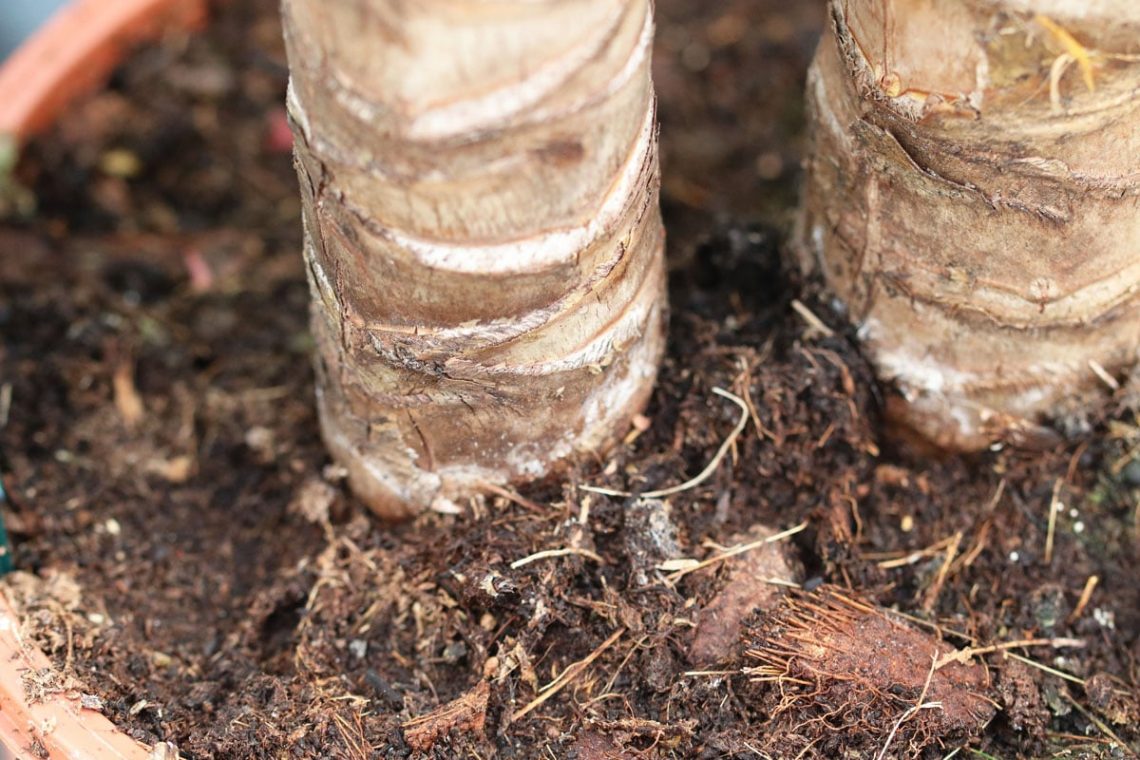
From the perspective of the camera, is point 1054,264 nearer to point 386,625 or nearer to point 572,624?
point 572,624

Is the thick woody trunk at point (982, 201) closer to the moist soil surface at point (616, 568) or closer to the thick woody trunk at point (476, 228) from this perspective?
the moist soil surface at point (616, 568)

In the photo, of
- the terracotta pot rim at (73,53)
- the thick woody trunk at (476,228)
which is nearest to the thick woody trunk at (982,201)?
the thick woody trunk at (476,228)

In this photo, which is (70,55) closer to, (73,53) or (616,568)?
(73,53)

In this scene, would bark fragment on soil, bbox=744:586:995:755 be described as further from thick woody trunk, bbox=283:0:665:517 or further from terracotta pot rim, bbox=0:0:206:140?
terracotta pot rim, bbox=0:0:206:140

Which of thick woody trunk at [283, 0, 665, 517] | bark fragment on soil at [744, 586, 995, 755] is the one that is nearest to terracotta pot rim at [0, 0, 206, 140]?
thick woody trunk at [283, 0, 665, 517]

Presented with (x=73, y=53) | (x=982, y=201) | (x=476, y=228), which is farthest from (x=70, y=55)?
(x=982, y=201)

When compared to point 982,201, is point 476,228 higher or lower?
higher

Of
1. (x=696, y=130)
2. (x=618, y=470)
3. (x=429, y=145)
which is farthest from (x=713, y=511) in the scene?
(x=696, y=130)

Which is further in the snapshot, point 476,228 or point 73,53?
point 73,53
